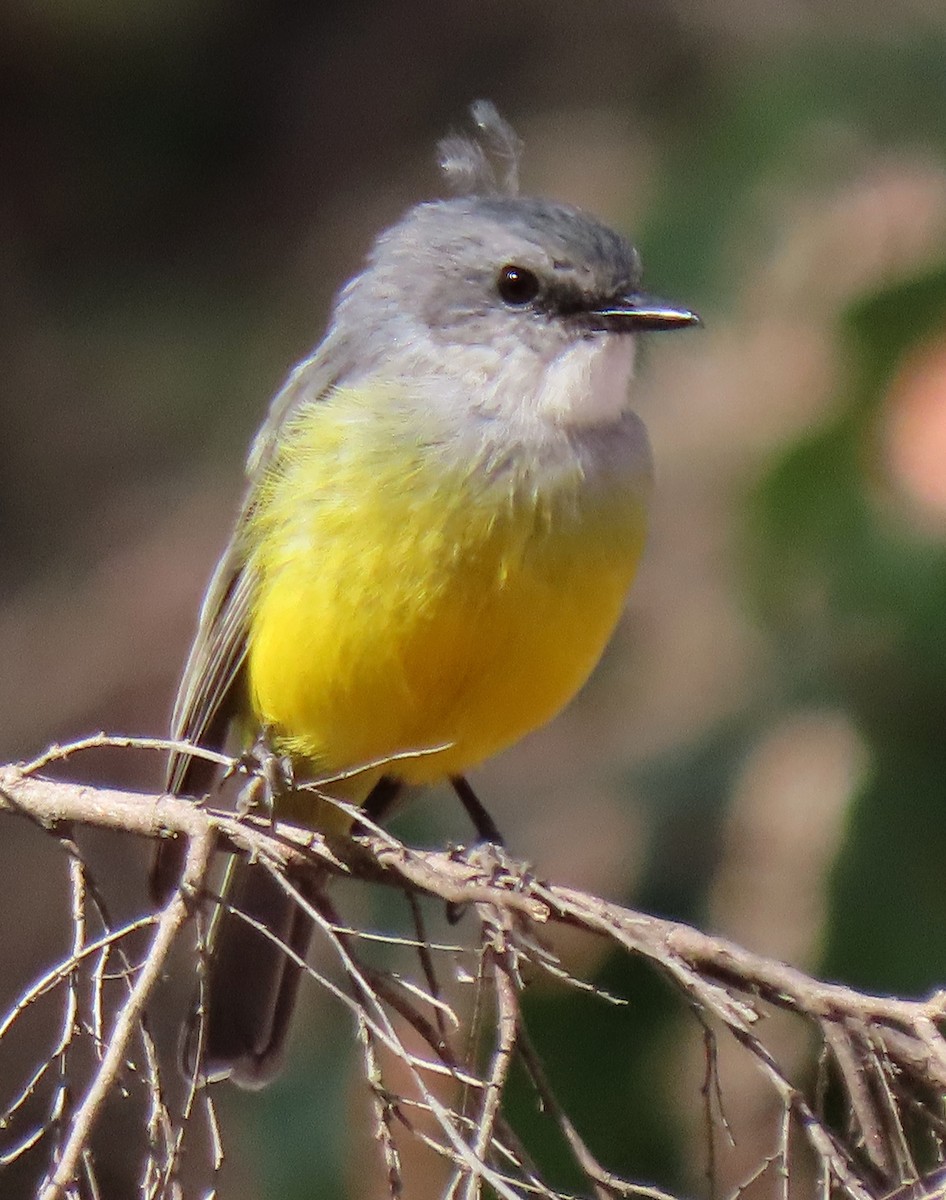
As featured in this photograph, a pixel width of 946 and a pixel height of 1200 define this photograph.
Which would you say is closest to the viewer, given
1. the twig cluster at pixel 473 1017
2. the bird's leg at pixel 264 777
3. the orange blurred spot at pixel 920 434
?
the twig cluster at pixel 473 1017

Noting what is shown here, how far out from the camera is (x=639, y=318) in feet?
11.0

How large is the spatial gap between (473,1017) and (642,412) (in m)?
5.32

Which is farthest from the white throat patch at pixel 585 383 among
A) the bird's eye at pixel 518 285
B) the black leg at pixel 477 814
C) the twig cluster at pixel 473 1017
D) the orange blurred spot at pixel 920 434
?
the twig cluster at pixel 473 1017

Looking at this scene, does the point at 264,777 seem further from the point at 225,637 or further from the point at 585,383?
the point at 585,383

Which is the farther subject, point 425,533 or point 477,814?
point 477,814

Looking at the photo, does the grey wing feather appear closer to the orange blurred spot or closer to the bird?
the bird

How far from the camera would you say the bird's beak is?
335 centimetres

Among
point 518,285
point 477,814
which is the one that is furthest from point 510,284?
point 477,814

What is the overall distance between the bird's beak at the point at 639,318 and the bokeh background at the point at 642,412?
0.67 metres

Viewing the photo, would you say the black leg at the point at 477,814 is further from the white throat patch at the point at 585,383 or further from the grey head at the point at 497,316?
the white throat patch at the point at 585,383

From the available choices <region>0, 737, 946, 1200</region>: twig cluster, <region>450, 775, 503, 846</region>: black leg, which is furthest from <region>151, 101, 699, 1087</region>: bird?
<region>0, 737, 946, 1200</region>: twig cluster

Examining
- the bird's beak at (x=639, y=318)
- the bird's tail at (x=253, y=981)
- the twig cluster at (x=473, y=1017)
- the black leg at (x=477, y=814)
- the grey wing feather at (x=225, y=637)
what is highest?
the bird's beak at (x=639, y=318)

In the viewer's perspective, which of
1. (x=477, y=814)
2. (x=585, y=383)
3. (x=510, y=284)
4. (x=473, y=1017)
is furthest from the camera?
(x=477, y=814)

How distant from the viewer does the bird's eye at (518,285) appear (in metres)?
3.40
